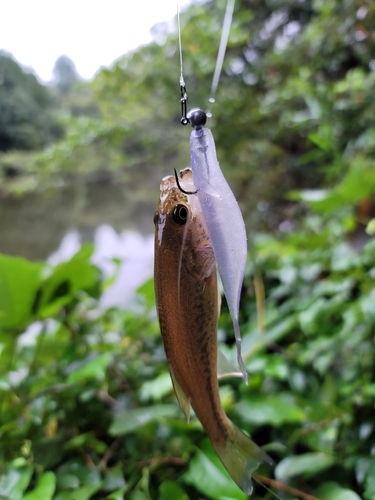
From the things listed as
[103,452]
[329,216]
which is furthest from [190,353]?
[329,216]

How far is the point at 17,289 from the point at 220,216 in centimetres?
51

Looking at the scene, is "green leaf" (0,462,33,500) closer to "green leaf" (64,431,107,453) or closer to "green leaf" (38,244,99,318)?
"green leaf" (64,431,107,453)

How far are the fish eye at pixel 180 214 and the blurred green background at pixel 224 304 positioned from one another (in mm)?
307

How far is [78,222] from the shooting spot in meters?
3.26

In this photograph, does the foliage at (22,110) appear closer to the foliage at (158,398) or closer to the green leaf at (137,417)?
the foliage at (158,398)

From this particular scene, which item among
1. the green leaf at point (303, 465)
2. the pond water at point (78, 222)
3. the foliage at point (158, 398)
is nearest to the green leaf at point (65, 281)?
the foliage at point (158, 398)

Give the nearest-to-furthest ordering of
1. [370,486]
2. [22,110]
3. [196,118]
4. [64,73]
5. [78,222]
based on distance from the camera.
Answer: [196,118] < [370,486] < [22,110] < [64,73] < [78,222]

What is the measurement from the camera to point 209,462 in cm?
45

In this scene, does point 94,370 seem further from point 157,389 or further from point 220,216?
point 220,216

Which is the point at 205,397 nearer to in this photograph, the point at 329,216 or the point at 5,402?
the point at 5,402

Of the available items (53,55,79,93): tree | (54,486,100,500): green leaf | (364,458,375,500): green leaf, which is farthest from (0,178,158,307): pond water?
(364,458,375,500): green leaf

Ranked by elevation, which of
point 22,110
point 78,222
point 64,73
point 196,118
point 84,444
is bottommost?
point 84,444

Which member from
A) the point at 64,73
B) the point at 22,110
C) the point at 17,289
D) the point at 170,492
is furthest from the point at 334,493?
the point at 64,73

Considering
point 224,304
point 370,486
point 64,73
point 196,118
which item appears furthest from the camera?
point 64,73
